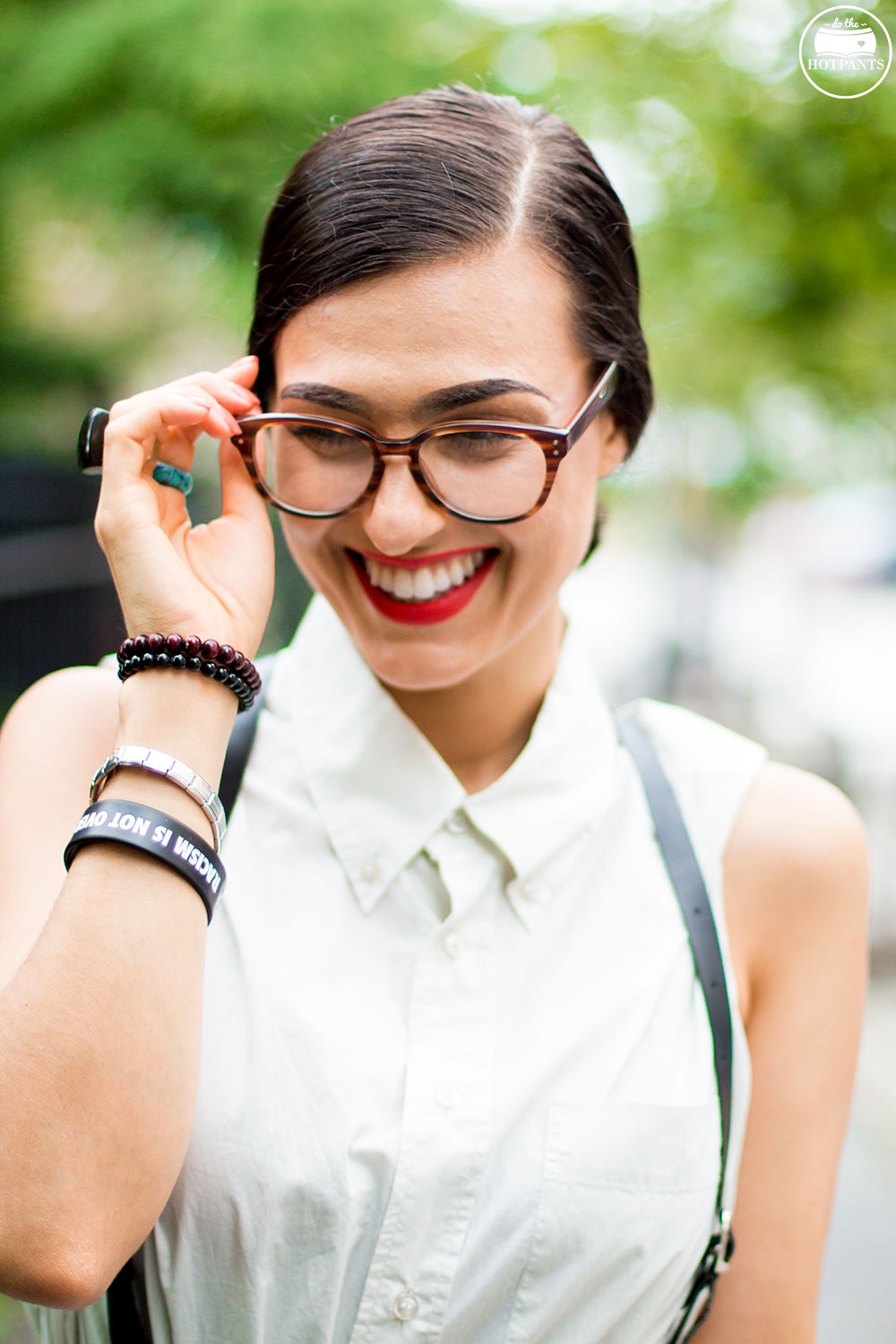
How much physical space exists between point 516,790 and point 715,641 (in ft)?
46.4

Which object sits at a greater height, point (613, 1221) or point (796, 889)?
point (796, 889)

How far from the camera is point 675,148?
5.53m

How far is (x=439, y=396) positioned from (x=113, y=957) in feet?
2.65

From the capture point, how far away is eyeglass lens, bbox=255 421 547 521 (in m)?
1.57

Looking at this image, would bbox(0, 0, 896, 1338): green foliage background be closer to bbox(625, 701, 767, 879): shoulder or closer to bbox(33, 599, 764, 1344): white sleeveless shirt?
bbox(625, 701, 767, 879): shoulder

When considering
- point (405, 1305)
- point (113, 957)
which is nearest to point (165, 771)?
point (113, 957)

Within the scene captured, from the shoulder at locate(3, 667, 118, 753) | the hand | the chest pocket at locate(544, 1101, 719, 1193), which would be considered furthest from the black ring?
the chest pocket at locate(544, 1101, 719, 1193)

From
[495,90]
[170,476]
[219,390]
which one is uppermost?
[495,90]

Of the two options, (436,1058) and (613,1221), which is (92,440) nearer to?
(436,1058)

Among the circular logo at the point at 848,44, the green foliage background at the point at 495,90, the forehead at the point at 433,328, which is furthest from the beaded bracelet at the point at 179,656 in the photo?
the green foliage background at the point at 495,90

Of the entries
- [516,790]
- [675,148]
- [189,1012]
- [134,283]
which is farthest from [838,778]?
[189,1012]

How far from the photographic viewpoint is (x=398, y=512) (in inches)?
61.1

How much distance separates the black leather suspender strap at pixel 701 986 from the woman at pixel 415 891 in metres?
0.03

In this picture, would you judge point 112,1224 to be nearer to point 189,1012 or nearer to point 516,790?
point 189,1012
